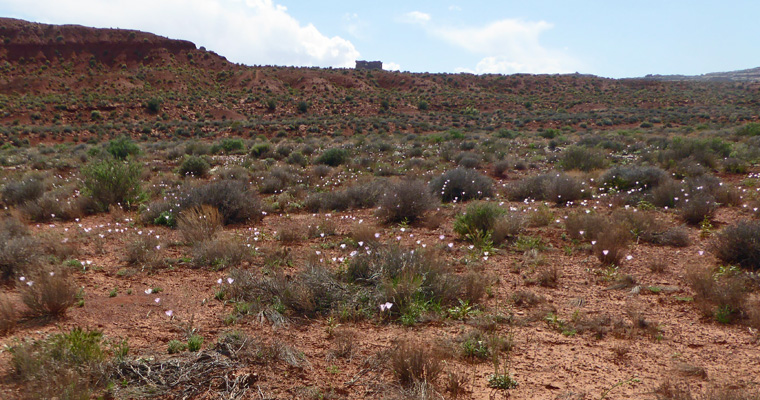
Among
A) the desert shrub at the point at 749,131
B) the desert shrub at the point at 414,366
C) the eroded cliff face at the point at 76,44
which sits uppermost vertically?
the eroded cliff face at the point at 76,44

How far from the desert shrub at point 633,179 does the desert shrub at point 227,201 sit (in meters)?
8.39

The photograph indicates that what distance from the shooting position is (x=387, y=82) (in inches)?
2687

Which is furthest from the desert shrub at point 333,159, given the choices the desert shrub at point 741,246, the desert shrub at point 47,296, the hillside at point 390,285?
the desert shrub at point 47,296

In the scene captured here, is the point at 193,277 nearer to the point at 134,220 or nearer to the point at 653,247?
the point at 134,220

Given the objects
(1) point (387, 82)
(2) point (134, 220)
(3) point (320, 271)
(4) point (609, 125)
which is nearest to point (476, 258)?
(3) point (320, 271)

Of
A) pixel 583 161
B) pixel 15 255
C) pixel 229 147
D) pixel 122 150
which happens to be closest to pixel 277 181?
pixel 15 255

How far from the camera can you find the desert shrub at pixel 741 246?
227 inches

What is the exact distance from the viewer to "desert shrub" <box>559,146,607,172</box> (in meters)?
14.7

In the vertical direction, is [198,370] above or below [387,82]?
below

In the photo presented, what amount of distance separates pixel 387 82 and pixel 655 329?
6663 centimetres

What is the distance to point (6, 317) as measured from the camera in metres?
4.35

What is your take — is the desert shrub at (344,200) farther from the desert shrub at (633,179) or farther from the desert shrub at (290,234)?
the desert shrub at (633,179)

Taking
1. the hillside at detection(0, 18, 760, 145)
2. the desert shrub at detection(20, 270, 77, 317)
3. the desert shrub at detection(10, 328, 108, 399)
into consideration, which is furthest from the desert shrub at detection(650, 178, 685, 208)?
the hillside at detection(0, 18, 760, 145)

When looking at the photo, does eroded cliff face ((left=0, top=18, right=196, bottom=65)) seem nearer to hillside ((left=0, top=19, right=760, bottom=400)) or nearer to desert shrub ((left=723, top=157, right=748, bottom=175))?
hillside ((left=0, top=19, right=760, bottom=400))
